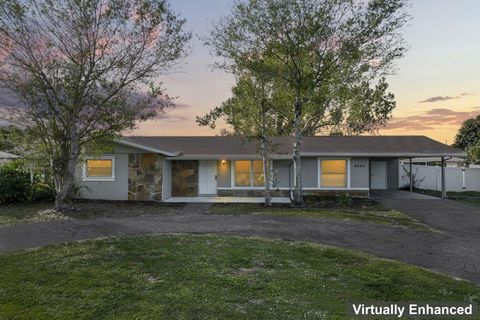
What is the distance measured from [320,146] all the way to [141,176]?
380 inches

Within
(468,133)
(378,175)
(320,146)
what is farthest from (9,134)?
(468,133)

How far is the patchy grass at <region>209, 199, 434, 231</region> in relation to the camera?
12.8 metres

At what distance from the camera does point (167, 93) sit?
14.7 m

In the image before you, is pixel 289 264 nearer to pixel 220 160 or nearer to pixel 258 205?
pixel 258 205

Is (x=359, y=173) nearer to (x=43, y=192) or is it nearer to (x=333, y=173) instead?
(x=333, y=173)

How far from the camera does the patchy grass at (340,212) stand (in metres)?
12.8

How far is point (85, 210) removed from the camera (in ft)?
47.0

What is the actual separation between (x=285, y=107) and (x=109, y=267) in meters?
12.8

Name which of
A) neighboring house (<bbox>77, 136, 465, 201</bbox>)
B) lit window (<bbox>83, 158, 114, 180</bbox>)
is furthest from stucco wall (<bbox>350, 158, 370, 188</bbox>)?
lit window (<bbox>83, 158, 114, 180</bbox>)

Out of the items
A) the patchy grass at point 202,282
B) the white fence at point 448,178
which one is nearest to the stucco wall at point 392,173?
the white fence at point 448,178

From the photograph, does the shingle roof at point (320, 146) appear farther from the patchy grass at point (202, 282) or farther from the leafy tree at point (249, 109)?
the patchy grass at point (202, 282)

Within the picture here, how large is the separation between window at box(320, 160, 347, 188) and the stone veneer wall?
8762 mm

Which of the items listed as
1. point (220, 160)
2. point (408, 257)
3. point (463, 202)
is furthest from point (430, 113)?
point (408, 257)

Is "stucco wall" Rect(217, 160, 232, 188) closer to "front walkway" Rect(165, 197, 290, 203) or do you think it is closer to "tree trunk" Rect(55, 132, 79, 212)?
"front walkway" Rect(165, 197, 290, 203)
